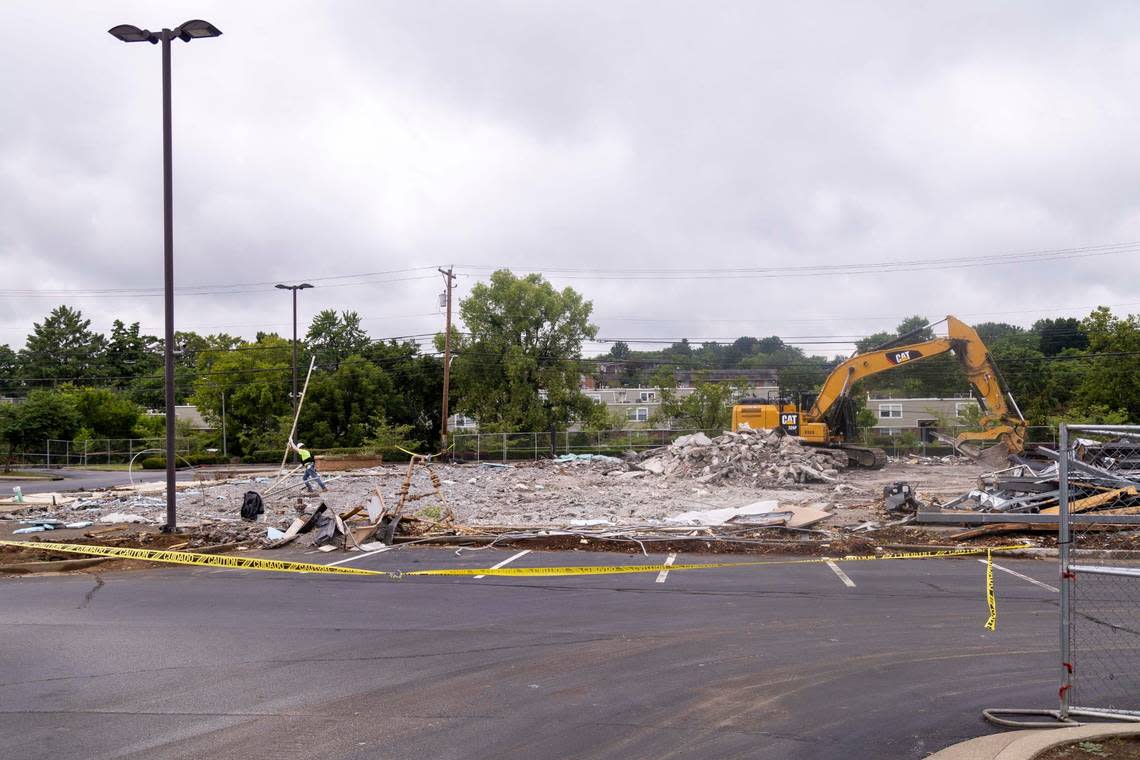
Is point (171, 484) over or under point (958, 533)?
over

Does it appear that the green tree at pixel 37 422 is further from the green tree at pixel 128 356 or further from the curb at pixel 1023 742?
the curb at pixel 1023 742

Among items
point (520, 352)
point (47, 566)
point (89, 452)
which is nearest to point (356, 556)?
point (47, 566)

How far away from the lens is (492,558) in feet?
50.2

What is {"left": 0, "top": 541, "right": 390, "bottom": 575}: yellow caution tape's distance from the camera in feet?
46.0

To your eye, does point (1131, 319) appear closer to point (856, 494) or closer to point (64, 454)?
point (856, 494)

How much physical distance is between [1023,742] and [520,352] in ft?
192

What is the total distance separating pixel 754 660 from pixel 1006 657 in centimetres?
238

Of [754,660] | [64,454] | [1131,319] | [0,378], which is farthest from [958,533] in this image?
[0,378]

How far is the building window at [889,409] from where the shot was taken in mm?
68312

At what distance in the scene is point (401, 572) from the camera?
13703 millimetres

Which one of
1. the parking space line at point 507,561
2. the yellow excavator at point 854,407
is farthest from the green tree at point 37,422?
the parking space line at point 507,561

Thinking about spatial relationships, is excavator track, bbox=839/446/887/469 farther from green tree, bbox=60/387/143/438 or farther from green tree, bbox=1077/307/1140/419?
green tree, bbox=60/387/143/438

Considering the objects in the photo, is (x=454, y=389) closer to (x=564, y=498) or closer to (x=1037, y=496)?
(x=564, y=498)

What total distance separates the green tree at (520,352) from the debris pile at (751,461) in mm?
26765
